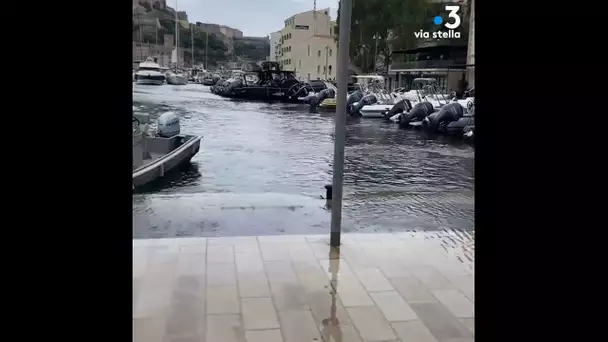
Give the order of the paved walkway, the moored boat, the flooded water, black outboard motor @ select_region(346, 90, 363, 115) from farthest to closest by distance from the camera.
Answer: black outboard motor @ select_region(346, 90, 363, 115)
the moored boat
the flooded water
the paved walkway

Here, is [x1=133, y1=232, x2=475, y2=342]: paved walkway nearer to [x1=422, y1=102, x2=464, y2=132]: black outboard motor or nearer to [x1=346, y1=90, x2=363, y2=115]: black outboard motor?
[x1=346, y1=90, x2=363, y2=115]: black outboard motor

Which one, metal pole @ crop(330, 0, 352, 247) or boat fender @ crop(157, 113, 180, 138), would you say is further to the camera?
boat fender @ crop(157, 113, 180, 138)

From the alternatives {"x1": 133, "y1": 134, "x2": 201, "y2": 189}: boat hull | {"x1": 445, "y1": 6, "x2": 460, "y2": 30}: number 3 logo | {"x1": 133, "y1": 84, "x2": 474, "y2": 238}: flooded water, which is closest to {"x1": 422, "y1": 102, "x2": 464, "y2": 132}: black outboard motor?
{"x1": 133, "y1": 84, "x2": 474, "y2": 238}: flooded water

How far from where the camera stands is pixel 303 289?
8.69 feet

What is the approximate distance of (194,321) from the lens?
224cm

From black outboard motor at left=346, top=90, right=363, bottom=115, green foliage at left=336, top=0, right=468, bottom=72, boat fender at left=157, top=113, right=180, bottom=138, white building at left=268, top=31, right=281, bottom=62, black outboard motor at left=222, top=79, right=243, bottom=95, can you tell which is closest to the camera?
boat fender at left=157, top=113, right=180, bottom=138

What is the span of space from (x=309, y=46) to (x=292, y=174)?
1.20 m

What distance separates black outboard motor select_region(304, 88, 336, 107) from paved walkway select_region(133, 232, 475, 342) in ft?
5.49

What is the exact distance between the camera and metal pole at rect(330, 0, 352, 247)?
3301mm

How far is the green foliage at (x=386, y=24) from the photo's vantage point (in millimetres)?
4562

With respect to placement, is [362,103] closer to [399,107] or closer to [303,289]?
[399,107]

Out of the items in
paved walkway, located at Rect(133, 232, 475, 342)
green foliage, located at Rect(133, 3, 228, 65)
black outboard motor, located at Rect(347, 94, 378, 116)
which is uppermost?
green foliage, located at Rect(133, 3, 228, 65)
